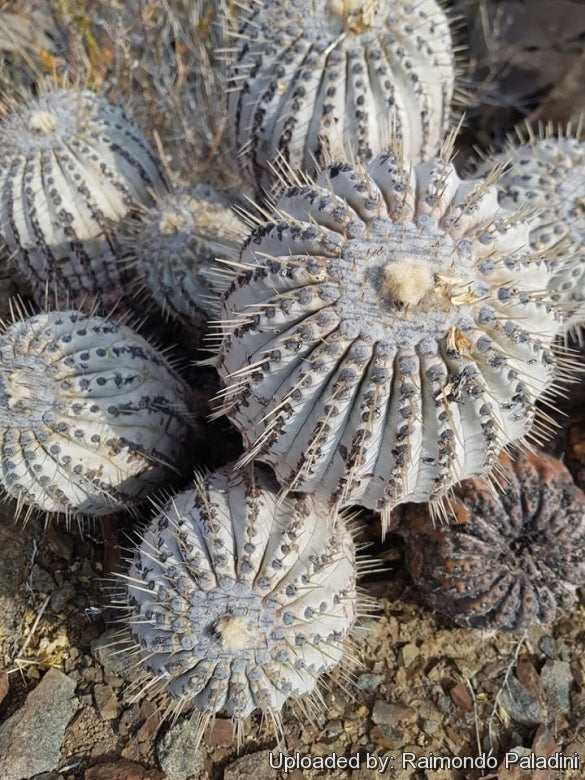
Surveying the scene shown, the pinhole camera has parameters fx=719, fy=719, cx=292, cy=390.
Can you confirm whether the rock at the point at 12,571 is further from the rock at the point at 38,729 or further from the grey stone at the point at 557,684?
the grey stone at the point at 557,684

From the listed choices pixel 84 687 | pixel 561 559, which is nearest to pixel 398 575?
pixel 561 559

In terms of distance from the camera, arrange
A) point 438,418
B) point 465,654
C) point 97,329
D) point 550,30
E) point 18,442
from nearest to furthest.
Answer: point 438,418 → point 18,442 → point 97,329 → point 465,654 → point 550,30

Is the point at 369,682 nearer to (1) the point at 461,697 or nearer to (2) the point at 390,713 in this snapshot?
(2) the point at 390,713

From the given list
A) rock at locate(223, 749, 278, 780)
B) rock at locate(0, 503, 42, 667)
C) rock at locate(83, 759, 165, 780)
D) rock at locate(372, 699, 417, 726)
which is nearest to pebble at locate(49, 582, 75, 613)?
rock at locate(0, 503, 42, 667)

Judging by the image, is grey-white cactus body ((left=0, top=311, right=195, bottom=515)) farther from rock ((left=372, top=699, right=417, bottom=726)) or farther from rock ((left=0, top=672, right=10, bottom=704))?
rock ((left=372, top=699, right=417, bottom=726))

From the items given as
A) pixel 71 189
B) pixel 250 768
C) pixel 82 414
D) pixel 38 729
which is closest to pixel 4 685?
pixel 38 729

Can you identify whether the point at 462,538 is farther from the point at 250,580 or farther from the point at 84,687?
the point at 84,687

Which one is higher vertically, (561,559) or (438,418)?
(438,418)
